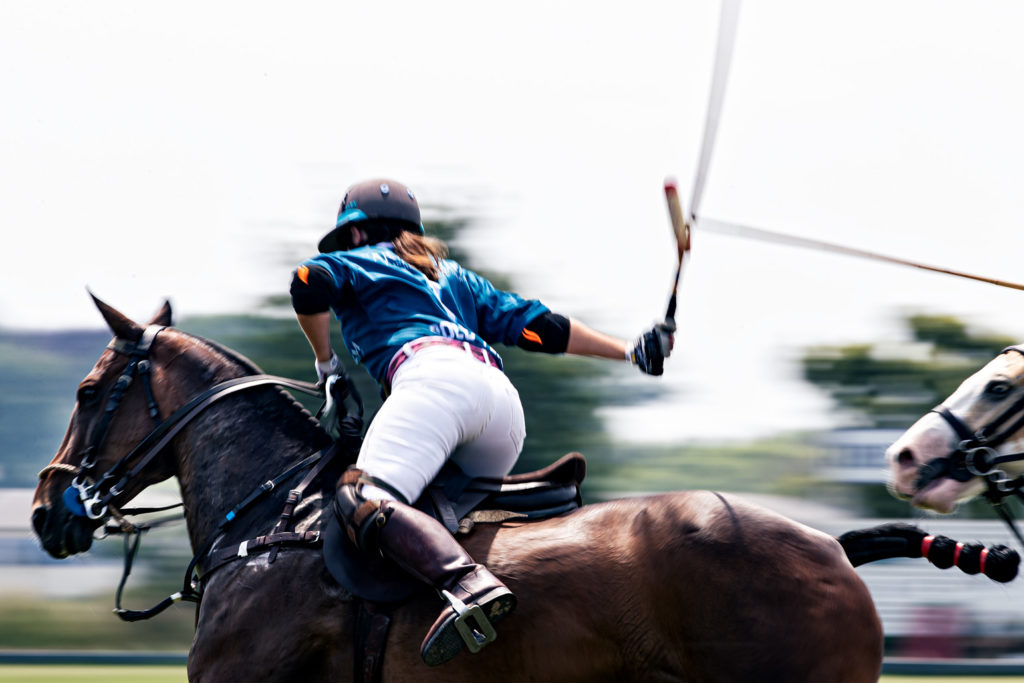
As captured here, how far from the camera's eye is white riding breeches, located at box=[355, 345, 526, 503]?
3.74 metres

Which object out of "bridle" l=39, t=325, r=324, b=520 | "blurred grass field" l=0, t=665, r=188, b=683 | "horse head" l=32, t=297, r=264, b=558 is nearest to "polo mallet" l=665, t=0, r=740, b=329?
"bridle" l=39, t=325, r=324, b=520

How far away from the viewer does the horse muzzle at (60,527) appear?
441 centimetres

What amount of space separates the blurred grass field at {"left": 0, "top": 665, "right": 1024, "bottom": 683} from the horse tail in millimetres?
7496

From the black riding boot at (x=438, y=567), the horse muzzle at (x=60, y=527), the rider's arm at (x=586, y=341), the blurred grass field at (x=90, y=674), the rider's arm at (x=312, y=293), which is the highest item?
the rider's arm at (x=312, y=293)

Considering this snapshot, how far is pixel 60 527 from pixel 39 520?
0.31 ft

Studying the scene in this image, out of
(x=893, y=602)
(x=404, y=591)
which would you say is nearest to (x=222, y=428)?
(x=404, y=591)

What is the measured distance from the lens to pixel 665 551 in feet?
11.5

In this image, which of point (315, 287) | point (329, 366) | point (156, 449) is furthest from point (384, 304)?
point (156, 449)

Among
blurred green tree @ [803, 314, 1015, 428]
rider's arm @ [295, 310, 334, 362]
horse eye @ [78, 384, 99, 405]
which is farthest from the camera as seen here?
blurred green tree @ [803, 314, 1015, 428]

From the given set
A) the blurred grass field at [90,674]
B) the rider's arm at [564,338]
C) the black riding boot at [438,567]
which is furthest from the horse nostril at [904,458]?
the blurred grass field at [90,674]

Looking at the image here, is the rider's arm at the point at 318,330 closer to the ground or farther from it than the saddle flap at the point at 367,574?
farther from it

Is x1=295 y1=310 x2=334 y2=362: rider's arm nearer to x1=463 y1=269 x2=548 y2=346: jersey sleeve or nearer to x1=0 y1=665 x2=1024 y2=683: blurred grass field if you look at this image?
x1=463 y1=269 x2=548 y2=346: jersey sleeve

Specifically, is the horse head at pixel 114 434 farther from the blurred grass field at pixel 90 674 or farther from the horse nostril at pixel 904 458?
the blurred grass field at pixel 90 674

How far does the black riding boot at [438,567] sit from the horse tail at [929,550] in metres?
1.28
